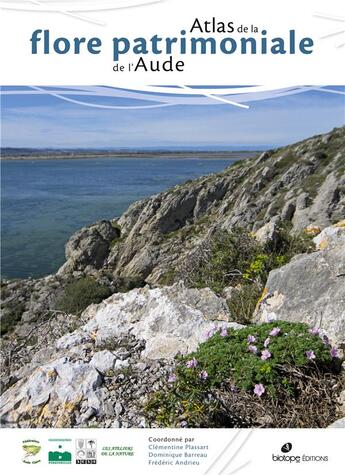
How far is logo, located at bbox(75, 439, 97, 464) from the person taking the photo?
12.4 feet

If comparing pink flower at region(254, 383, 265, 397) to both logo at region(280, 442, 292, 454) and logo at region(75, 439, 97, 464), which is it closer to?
logo at region(280, 442, 292, 454)

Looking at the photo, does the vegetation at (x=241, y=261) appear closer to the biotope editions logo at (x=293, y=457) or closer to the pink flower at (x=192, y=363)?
the pink flower at (x=192, y=363)

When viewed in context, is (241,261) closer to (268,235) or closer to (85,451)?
(268,235)

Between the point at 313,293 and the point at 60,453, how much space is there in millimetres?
2434

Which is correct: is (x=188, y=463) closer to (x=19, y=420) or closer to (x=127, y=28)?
(x=19, y=420)

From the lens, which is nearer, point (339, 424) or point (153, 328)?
point (339, 424)

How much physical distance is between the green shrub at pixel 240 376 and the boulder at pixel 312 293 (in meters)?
0.44

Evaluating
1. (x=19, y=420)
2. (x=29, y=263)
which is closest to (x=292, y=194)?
(x=29, y=263)

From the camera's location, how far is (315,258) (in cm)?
462

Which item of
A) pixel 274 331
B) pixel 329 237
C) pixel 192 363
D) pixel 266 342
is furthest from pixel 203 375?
pixel 329 237

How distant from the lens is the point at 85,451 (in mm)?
3807

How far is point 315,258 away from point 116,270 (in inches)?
634

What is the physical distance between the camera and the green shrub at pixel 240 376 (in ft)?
11.6

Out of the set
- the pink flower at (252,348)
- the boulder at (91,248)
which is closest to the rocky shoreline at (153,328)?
the pink flower at (252,348)
